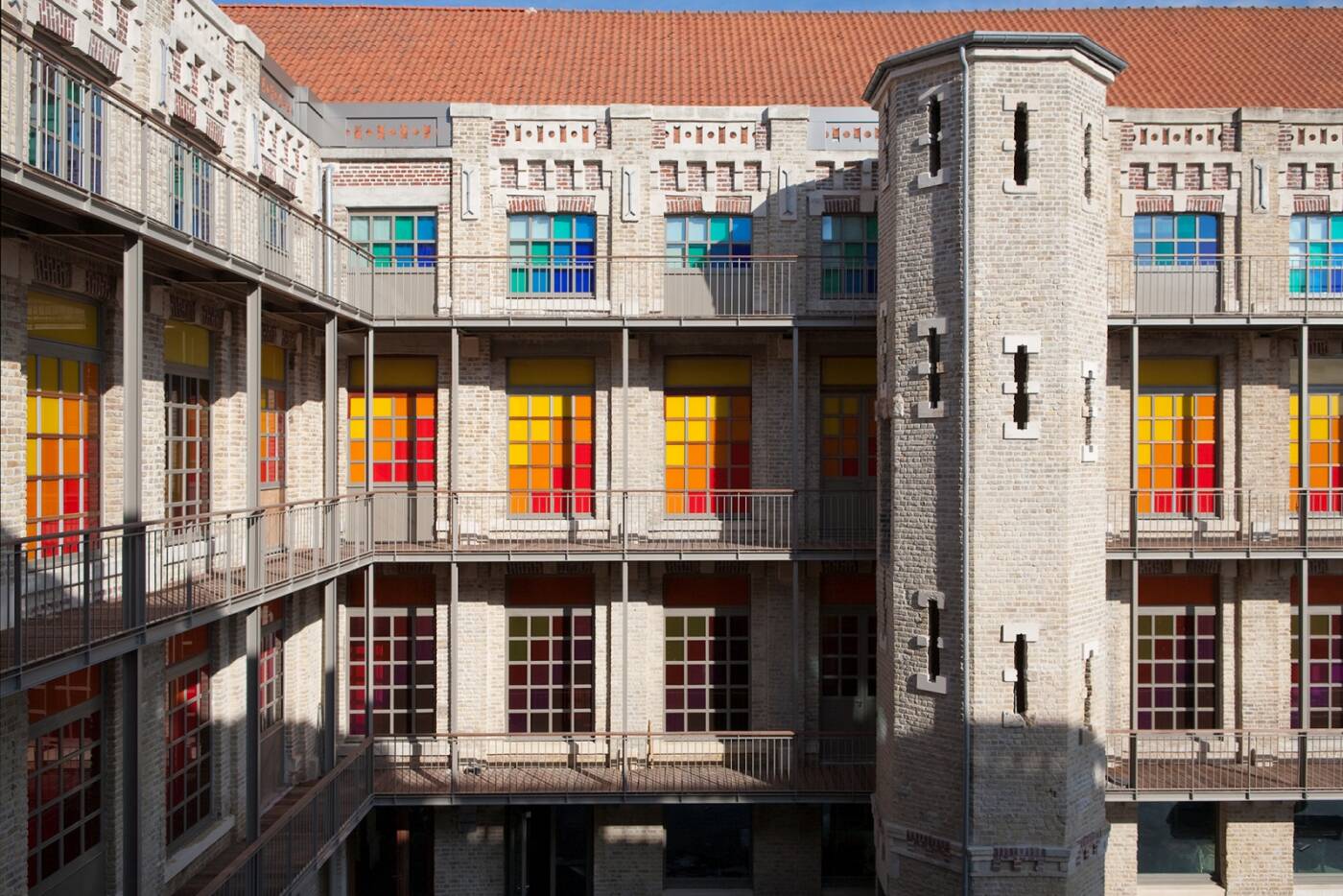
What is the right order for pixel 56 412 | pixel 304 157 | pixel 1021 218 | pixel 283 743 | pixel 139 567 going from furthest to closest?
pixel 304 157 → pixel 283 743 → pixel 1021 218 → pixel 56 412 → pixel 139 567

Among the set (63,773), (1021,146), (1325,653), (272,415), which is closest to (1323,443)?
(1325,653)

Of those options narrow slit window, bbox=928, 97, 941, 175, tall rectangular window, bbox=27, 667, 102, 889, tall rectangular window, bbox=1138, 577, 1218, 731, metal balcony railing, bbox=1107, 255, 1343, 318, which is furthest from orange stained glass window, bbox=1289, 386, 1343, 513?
tall rectangular window, bbox=27, 667, 102, 889

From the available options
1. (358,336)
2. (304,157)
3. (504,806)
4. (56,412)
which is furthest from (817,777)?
(304,157)

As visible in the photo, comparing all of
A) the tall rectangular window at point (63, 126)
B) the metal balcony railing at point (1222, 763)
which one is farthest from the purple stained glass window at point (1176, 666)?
the tall rectangular window at point (63, 126)

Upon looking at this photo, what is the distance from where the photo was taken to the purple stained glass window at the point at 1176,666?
539 inches

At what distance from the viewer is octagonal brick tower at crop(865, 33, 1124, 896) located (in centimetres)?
1073

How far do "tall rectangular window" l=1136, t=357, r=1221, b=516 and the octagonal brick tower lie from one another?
10.8 ft

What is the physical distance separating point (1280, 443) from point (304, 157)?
505 inches

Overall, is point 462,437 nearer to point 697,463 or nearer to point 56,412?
point 697,463

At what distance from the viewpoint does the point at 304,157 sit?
13453 mm

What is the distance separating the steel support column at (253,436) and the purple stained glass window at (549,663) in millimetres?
4913

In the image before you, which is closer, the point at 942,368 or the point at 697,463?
the point at 942,368

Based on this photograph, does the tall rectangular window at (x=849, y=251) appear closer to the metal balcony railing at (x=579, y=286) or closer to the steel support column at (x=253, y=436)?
the metal balcony railing at (x=579, y=286)

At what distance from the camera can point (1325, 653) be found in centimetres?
1376
